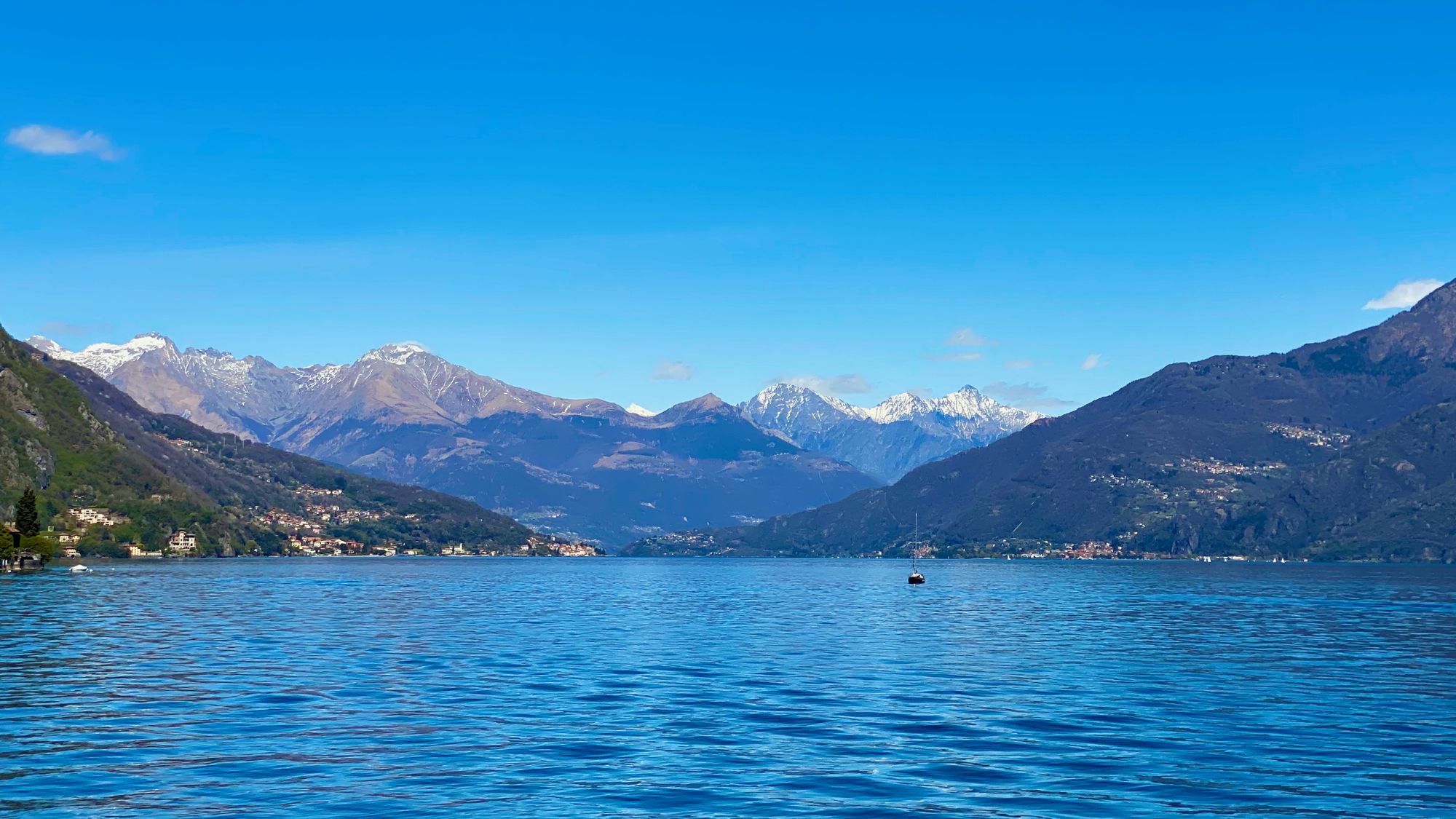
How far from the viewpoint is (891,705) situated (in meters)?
71.7

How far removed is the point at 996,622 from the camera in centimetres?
14712

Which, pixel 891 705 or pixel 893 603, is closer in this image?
pixel 891 705

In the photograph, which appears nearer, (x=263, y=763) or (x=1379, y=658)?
(x=263, y=763)

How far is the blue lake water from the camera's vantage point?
4625 cm

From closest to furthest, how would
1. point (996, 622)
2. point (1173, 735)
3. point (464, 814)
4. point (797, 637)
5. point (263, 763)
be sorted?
point (464, 814)
point (263, 763)
point (1173, 735)
point (797, 637)
point (996, 622)

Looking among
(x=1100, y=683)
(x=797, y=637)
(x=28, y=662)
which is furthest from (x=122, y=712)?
(x=797, y=637)

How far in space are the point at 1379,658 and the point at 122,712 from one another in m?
89.3

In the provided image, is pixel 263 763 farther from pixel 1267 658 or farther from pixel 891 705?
pixel 1267 658

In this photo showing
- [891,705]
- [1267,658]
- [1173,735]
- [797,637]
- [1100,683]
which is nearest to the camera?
[1173,735]

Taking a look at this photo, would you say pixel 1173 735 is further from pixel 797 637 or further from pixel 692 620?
pixel 692 620

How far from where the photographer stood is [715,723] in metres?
64.6

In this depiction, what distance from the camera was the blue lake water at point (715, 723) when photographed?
46250 millimetres

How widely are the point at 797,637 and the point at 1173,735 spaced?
203ft

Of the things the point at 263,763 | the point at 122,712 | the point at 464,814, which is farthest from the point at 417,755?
the point at 122,712
